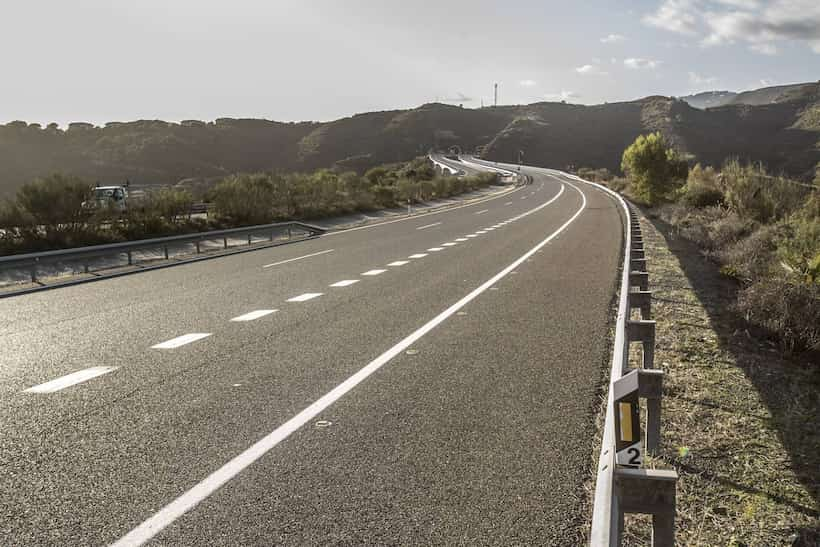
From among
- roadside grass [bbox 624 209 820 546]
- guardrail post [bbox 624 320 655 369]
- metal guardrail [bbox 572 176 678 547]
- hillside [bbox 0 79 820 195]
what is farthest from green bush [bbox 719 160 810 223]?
hillside [bbox 0 79 820 195]

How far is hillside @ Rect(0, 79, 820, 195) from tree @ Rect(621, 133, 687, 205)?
46252 mm

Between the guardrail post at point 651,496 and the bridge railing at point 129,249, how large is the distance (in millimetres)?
13939

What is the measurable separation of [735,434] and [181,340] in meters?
5.89

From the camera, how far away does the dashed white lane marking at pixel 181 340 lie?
7418 millimetres

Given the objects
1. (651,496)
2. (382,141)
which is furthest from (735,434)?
(382,141)

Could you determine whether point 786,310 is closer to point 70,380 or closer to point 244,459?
point 244,459

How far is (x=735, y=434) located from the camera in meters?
4.87

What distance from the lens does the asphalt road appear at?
11.6 ft

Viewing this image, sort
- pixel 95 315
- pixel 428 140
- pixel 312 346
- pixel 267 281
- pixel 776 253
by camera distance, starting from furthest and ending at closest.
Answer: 1. pixel 428 140
2. pixel 776 253
3. pixel 267 281
4. pixel 95 315
5. pixel 312 346

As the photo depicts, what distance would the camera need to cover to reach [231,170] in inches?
4419

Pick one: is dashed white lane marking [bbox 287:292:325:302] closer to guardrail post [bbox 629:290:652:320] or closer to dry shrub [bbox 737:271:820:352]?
guardrail post [bbox 629:290:652:320]

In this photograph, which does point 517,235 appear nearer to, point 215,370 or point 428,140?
point 215,370

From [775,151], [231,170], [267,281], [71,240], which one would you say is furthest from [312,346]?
[775,151]

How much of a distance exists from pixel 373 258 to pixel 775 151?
124 m
